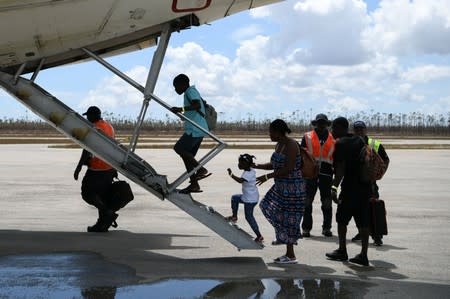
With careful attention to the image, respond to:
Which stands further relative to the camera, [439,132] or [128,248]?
[439,132]

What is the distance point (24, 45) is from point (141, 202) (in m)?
7.19

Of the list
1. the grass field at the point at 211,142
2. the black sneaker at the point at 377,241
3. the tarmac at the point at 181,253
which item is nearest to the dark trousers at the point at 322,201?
the tarmac at the point at 181,253

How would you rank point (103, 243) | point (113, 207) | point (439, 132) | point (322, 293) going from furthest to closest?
point (439, 132) → point (113, 207) → point (103, 243) → point (322, 293)

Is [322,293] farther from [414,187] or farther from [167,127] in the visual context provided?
[167,127]

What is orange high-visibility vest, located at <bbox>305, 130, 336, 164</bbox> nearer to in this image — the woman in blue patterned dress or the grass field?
the woman in blue patterned dress

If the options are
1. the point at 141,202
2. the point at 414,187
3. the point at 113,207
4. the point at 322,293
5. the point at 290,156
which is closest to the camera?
the point at 322,293

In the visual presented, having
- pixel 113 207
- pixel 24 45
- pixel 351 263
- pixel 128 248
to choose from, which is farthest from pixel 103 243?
pixel 351 263

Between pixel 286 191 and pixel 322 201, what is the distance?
99.3 inches

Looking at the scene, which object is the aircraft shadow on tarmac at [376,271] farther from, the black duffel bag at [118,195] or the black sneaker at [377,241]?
the black duffel bag at [118,195]

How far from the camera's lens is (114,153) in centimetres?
834

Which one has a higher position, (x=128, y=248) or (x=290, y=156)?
(x=290, y=156)

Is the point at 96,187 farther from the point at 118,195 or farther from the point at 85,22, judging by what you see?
the point at 85,22

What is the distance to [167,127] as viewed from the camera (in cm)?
16550

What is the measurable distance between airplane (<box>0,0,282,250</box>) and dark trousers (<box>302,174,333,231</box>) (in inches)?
93.7
